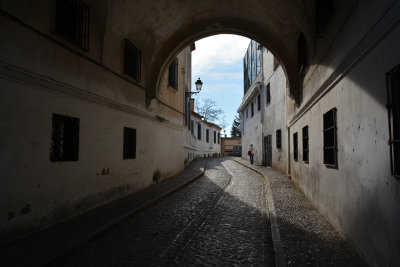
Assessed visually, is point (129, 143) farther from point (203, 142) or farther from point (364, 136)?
point (203, 142)

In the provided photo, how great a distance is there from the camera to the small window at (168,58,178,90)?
1402 cm

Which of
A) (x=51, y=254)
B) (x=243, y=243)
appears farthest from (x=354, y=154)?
(x=51, y=254)

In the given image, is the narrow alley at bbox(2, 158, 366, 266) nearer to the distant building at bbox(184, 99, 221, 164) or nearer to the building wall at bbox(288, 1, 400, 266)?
the building wall at bbox(288, 1, 400, 266)

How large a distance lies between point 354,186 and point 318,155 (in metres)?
2.54

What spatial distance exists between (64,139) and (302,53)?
676cm

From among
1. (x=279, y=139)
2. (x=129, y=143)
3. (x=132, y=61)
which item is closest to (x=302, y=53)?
(x=132, y=61)

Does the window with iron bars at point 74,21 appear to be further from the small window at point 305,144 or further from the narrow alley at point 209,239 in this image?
the small window at point 305,144

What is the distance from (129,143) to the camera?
9586mm

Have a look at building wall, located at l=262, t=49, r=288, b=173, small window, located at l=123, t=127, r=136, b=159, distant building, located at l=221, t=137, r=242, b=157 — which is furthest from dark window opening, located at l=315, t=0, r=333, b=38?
distant building, located at l=221, t=137, r=242, b=157

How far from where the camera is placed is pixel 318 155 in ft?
22.4

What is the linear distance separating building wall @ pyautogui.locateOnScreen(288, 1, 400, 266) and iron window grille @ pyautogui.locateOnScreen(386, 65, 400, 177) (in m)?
0.09

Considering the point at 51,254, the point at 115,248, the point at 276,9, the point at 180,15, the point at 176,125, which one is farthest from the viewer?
the point at 176,125

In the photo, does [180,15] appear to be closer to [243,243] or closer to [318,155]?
[318,155]

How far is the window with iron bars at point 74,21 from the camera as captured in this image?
6.12 m
